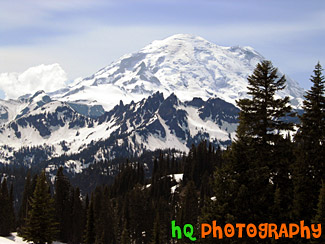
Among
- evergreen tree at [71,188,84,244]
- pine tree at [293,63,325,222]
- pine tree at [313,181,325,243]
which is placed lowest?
evergreen tree at [71,188,84,244]

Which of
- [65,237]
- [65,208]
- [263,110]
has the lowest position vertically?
[65,237]

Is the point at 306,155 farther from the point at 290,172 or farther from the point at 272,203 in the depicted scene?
the point at 272,203

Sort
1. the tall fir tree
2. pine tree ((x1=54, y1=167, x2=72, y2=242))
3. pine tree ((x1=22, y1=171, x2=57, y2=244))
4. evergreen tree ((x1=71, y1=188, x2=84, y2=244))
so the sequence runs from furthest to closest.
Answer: evergreen tree ((x1=71, y1=188, x2=84, y2=244)), pine tree ((x1=54, y1=167, x2=72, y2=242)), pine tree ((x1=22, y1=171, x2=57, y2=244)), the tall fir tree

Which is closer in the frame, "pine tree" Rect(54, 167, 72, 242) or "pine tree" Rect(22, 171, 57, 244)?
"pine tree" Rect(22, 171, 57, 244)

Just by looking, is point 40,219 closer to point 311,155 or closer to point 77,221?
point 311,155

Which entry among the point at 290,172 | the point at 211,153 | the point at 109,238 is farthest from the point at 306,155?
the point at 211,153

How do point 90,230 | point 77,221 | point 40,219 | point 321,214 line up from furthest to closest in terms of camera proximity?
1. point 77,221
2. point 90,230
3. point 40,219
4. point 321,214

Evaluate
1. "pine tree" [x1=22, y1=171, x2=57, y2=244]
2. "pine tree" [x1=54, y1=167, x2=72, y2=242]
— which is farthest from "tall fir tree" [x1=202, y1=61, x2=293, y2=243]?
"pine tree" [x1=54, y1=167, x2=72, y2=242]

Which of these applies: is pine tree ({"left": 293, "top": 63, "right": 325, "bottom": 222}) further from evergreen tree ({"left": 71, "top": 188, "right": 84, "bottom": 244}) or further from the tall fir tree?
evergreen tree ({"left": 71, "top": 188, "right": 84, "bottom": 244})

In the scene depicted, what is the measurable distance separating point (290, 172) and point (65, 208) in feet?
303

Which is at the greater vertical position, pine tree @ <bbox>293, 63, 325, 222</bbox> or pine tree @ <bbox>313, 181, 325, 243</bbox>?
pine tree @ <bbox>293, 63, 325, 222</bbox>

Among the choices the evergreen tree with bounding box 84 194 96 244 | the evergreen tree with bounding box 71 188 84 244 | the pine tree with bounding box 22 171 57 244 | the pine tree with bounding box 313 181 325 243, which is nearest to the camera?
the pine tree with bounding box 313 181 325 243

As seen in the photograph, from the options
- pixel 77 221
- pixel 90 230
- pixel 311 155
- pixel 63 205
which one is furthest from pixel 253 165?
pixel 77 221

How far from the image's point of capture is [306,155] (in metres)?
36.3
